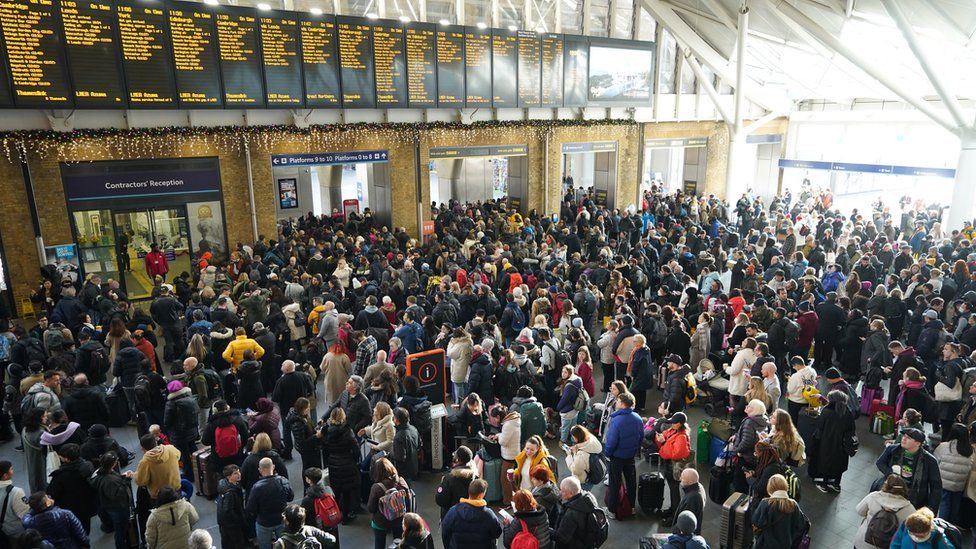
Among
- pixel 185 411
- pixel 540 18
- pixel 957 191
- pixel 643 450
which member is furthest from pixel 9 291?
pixel 957 191

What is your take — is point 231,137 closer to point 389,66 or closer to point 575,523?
point 389,66

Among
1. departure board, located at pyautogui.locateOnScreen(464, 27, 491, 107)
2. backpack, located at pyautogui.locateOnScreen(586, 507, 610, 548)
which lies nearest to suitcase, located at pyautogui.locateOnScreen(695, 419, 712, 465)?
backpack, located at pyautogui.locateOnScreen(586, 507, 610, 548)

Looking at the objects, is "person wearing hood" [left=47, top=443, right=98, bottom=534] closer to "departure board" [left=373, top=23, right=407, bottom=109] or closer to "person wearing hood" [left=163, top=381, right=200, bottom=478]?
"person wearing hood" [left=163, top=381, right=200, bottom=478]

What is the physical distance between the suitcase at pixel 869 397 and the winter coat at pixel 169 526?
29.3ft

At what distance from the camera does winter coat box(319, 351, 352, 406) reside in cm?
838

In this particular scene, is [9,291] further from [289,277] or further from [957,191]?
[957,191]

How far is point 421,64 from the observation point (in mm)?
17438

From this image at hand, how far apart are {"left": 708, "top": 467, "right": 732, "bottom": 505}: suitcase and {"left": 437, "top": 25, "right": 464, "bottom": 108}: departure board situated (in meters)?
13.6

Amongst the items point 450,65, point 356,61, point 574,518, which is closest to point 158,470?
Answer: point 574,518

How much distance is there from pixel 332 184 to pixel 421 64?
34.5 feet

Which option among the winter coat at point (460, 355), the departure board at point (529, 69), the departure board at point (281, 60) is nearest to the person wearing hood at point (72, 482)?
the winter coat at point (460, 355)

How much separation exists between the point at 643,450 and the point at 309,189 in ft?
62.1

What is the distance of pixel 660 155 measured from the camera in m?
34.3

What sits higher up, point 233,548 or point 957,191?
point 957,191
